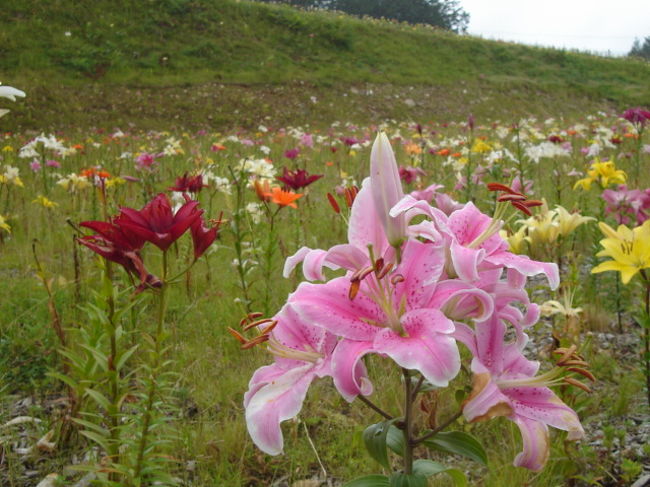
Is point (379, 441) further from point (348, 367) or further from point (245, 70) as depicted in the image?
point (245, 70)

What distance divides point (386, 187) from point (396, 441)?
48cm

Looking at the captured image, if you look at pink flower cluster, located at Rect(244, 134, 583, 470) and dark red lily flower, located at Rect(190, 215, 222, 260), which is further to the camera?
dark red lily flower, located at Rect(190, 215, 222, 260)

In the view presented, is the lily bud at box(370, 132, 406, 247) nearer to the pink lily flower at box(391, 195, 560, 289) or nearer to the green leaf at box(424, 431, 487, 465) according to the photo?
the pink lily flower at box(391, 195, 560, 289)

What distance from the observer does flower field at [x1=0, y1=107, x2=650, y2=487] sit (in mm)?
794

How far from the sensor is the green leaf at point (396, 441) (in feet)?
3.13

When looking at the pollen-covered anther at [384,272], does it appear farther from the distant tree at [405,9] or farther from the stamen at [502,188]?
the distant tree at [405,9]

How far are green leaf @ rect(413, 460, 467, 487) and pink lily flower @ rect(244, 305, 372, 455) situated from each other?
0.84 feet

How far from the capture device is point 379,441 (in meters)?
0.89

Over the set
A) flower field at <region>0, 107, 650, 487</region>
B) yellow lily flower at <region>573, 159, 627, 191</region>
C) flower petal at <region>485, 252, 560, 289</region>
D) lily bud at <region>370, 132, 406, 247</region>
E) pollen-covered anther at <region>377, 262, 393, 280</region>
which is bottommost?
flower field at <region>0, 107, 650, 487</region>

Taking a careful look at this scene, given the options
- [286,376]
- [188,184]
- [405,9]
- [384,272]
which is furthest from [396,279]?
[405,9]

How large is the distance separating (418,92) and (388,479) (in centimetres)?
1648

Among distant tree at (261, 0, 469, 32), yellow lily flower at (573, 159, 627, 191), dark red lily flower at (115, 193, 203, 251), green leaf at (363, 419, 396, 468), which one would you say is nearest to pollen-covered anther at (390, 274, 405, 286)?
green leaf at (363, 419, 396, 468)

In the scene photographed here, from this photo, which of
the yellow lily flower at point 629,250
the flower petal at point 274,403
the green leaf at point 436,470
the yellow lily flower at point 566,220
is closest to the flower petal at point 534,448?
the green leaf at point 436,470

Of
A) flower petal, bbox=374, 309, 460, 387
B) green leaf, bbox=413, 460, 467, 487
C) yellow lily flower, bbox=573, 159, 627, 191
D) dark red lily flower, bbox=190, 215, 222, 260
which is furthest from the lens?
yellow lily flower, bbox=573, 159, 627, 191
